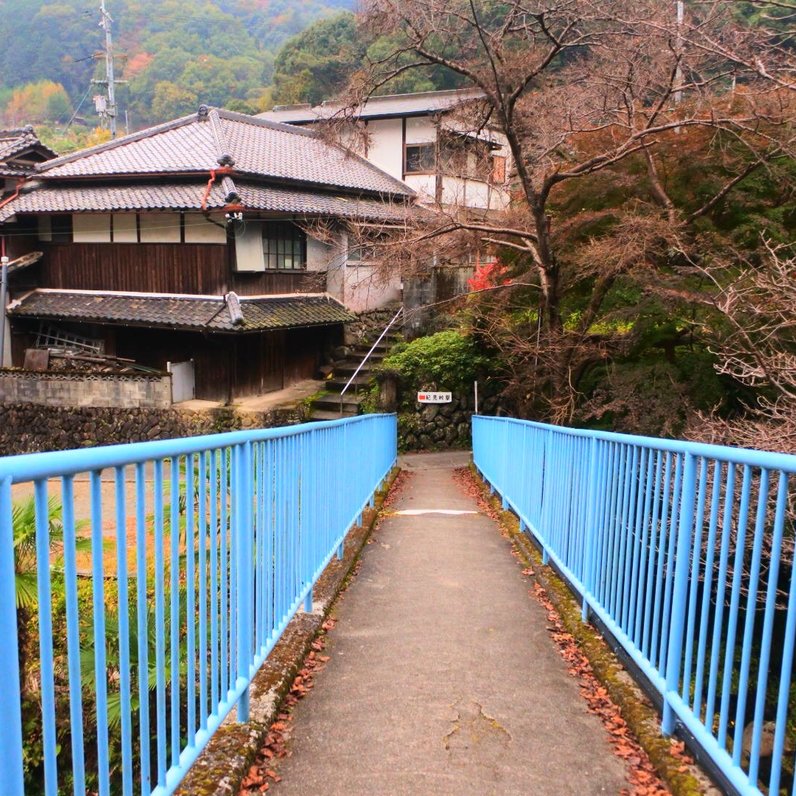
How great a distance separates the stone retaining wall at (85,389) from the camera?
1702 centimetres

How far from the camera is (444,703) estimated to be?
3.27 m

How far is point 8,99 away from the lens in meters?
61.8

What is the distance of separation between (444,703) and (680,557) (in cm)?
135

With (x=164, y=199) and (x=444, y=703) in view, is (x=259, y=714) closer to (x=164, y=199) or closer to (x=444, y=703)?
(x=444, y=703)

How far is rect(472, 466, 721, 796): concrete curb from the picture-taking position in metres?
2.54

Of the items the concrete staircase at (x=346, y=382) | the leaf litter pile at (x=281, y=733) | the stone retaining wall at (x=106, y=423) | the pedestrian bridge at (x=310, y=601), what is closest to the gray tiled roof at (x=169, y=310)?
the concrete staircase at (x=346, y=382)

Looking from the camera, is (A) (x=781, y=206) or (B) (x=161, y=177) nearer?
(A) (x=781, y=206)

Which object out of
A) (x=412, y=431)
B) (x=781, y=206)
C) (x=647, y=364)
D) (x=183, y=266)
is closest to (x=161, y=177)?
(x=183, y=266)

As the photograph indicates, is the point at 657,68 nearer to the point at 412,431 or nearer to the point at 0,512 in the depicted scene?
the point at 412,431

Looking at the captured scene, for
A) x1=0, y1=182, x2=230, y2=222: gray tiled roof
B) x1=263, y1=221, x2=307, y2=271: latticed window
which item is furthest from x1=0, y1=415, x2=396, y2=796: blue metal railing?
x1=263, y1=221, x2=307, y2=271: latticed window

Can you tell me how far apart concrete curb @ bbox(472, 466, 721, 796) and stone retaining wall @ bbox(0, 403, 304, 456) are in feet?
40.6

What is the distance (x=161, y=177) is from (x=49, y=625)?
17.8 m

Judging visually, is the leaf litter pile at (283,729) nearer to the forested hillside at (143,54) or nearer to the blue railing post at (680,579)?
the blue railing post at (680,579)

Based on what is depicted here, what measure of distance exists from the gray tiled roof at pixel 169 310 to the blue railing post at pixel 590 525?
1287 centimetres
